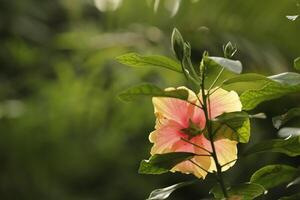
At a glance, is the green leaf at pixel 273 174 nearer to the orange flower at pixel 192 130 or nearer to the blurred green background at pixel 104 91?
the orange flower at pixel 192 130

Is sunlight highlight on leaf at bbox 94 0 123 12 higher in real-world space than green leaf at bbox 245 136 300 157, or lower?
higher

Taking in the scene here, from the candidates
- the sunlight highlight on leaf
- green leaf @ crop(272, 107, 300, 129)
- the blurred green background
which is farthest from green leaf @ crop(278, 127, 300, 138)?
the sunlight highlight on leaf

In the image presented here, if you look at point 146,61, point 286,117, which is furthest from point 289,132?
point 146,61

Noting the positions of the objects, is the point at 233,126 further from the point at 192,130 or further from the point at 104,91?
the point at 104,91

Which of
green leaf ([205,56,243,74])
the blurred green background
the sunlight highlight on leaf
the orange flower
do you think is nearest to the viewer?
green leaf ([205,56,243,74])

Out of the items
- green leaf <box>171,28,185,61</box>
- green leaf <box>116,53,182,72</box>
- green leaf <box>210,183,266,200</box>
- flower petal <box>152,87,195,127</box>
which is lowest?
green leaf <box>210,183,266,200</box>

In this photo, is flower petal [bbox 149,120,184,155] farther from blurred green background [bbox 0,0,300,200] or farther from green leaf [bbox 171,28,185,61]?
blurred green background [bbox 0,0,300,200]

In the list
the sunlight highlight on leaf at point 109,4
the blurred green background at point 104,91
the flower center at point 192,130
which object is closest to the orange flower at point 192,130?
the flower center at point 192,130

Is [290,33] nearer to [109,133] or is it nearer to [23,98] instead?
[109,133]
